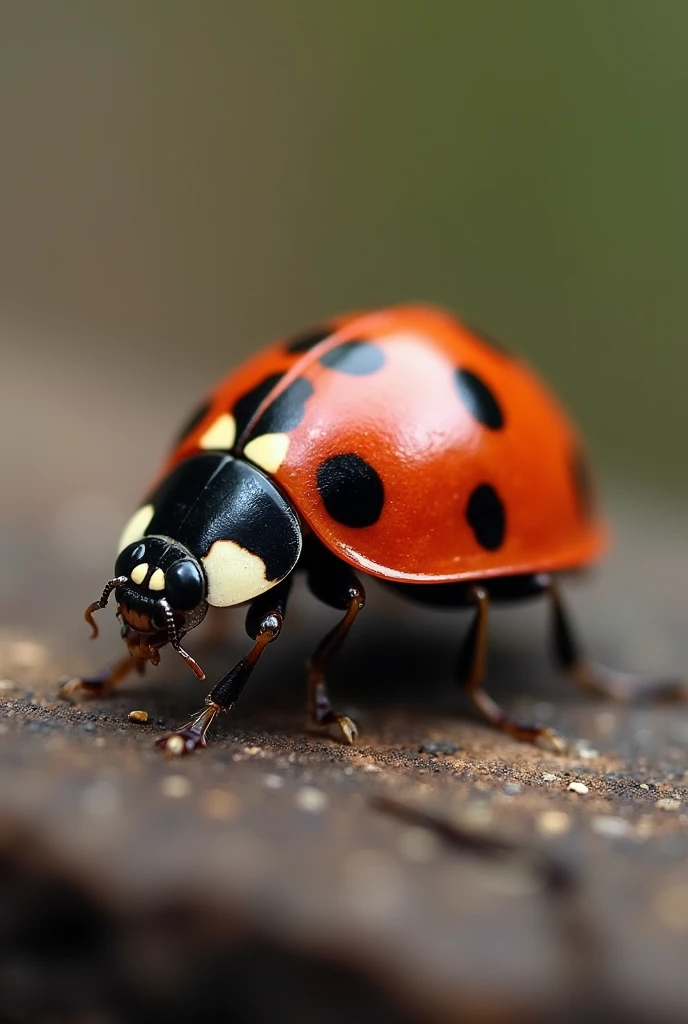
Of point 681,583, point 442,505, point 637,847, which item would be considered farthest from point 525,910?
point 681,583

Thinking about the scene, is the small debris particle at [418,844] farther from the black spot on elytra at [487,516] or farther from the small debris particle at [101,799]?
the black spot on elytra at [487,516]

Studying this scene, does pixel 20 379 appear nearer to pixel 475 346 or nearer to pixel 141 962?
pixel 475 346

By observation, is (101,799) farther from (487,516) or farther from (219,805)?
(487,516)

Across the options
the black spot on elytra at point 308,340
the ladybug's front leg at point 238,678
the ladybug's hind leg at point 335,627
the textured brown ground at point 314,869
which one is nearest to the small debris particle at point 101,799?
the textured brown ground at point 314,869

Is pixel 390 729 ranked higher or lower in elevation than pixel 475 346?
lower

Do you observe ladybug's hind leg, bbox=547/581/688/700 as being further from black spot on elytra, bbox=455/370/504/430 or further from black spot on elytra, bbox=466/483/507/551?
black spot on elytra, bbox=455/370/504/430
